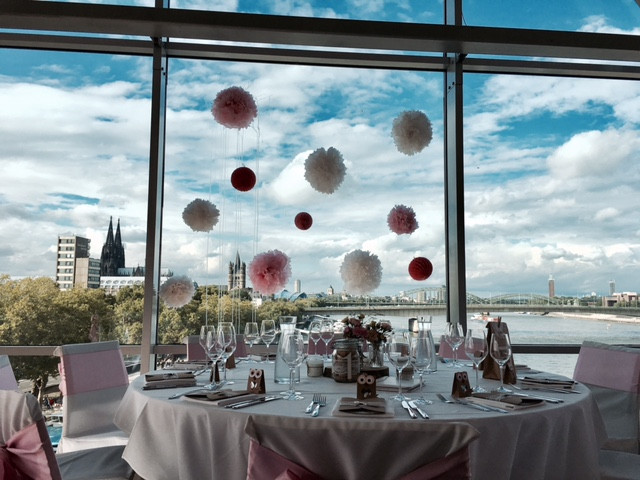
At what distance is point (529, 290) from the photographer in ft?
17.4

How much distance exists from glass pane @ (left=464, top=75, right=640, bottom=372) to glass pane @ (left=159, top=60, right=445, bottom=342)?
1.41 feet

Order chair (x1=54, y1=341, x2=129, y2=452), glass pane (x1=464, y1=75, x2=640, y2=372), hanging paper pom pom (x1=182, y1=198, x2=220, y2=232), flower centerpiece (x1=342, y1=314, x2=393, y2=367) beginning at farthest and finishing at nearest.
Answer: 1. glass pane (x1=464, y1=75, x2=640, y2=372)
2. hanging paper pom pom (x1=182, y1=198, x2=220, y2=232)
3. chair (x1=54, y1=341, x2=129, y2=452)
4. flower centerpiece (x1=342, y1=314, x2=393, y2=367)

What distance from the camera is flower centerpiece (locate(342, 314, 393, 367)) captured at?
2.77m

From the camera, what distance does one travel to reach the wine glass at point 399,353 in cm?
231

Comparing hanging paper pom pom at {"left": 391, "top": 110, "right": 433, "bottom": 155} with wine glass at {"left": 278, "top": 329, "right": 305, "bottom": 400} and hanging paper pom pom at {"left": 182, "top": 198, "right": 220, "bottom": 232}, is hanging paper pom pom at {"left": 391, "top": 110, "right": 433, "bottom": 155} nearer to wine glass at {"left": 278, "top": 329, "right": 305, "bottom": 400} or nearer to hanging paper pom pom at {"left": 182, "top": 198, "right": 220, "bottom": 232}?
hanging paper pom pom at {"left": 182, "top": 198, "right": 220, "bottom": 232}

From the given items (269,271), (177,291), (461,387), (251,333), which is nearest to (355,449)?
(461,387)

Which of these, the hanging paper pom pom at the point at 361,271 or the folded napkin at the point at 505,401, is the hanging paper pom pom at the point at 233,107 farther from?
the folded napkin at the point at 505,401

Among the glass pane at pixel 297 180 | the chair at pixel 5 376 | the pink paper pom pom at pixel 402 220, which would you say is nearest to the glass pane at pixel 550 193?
the glass pane at pixel 297 180

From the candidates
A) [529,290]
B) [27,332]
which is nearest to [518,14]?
[529,290]

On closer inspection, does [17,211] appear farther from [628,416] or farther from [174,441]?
[628,416]

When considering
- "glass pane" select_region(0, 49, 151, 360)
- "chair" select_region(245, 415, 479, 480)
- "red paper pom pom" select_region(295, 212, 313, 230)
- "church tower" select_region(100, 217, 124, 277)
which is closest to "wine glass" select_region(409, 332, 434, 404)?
"chair" select_region(245, 415, 479, 480)

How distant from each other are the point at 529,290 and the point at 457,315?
790 mm

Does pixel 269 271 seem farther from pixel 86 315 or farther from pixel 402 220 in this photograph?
pixel 86 315

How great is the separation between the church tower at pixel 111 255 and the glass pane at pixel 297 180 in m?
Answer: 0.42
